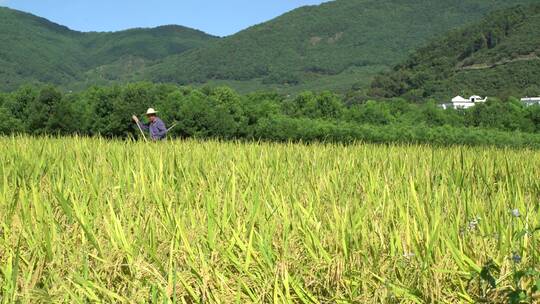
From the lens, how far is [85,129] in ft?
101

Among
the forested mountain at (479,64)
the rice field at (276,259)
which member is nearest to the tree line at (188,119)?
the rice field at (276,259)

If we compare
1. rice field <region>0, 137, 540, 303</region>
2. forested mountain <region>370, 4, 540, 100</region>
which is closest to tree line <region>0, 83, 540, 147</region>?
rice field <region>0, 137, 540, 303</region>

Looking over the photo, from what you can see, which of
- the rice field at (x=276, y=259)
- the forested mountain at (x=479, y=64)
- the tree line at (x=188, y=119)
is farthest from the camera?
the forested mountain at (x=479, y=64)

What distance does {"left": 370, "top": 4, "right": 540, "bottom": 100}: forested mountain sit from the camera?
95625mm

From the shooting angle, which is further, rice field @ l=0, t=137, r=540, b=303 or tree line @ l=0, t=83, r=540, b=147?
tree line @ l=0, t=83, r=540, b=147

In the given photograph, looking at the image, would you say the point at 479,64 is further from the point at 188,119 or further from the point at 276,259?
the point at 276,259

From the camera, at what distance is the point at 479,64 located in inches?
4166

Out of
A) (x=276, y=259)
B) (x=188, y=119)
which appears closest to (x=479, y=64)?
(x=188, y=119)

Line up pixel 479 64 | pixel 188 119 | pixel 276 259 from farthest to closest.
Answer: pixel 479 64
pixel 188 119
pixel 276 259

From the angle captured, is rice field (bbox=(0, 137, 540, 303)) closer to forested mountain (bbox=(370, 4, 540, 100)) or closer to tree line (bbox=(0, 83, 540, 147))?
tree line (bbox=(0, 83, 540, 147))

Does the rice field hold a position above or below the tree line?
above

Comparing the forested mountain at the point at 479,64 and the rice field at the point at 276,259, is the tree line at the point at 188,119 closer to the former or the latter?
the rice field at the point at 276,259

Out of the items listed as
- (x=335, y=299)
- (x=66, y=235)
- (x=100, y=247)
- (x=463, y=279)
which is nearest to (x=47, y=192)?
(x=66, y=235)

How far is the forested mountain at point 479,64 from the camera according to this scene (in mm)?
95625
